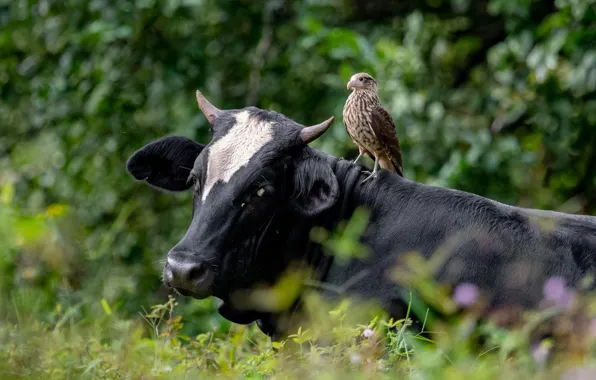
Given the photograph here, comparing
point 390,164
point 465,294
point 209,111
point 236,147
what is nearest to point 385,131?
point 390,164

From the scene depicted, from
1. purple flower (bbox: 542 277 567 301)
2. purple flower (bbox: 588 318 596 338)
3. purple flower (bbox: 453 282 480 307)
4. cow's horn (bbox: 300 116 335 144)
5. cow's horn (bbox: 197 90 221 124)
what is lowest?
purple flower (bbox: 453 282 480 307)

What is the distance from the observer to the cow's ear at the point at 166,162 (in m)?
5.45

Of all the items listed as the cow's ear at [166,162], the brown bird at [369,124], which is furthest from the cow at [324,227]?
the cow's ear at [166,162]

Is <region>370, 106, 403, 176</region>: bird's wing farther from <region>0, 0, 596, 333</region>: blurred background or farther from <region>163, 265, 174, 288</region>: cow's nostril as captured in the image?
<region>0, 0, 596, 333</region>: blurred background

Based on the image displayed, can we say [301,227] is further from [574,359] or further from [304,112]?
[304,112]

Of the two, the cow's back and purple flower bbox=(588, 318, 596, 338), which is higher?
purple flower bbox=(588, 318, 596, 338)

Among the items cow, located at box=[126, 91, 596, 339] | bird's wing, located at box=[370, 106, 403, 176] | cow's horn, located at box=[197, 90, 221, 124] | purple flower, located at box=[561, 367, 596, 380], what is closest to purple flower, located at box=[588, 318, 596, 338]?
purple flower, located at box=[561, 367, 596, 380]

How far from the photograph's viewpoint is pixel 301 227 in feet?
16.5

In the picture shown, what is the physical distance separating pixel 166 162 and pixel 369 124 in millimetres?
1173

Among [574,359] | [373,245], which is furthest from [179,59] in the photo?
[574,359]

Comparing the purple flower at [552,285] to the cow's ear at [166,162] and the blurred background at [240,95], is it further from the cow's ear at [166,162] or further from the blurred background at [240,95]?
the blurred background at [240,95]

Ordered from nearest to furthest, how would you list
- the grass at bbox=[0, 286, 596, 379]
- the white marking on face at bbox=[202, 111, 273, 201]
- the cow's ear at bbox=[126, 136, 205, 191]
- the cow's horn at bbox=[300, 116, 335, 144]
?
the grass at bbox=[0, 286, 596, 379]
the white marking on face at bbox=[202, 111, 273, 201]
the cow's horn at bbox=[300, 116, 335, 144]
the cow's ear at bbox=[126, 136, 205, 191]

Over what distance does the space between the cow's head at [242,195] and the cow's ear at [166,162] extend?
290 millimetres

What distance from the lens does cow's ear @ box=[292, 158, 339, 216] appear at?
489cm
